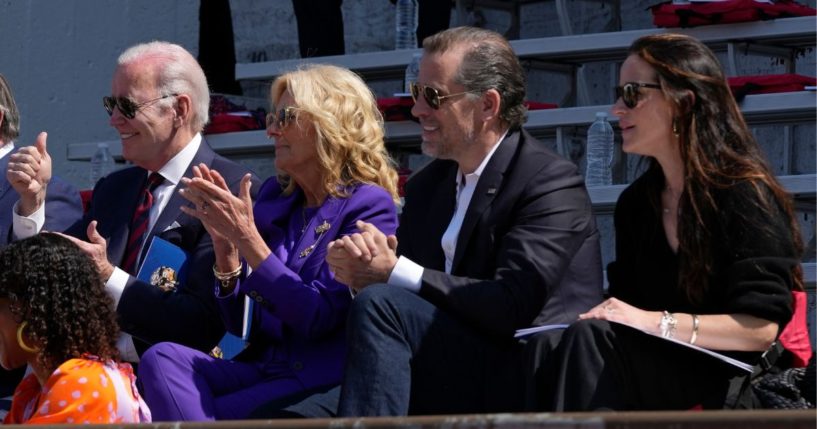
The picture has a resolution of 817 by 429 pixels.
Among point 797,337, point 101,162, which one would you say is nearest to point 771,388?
point 797,337

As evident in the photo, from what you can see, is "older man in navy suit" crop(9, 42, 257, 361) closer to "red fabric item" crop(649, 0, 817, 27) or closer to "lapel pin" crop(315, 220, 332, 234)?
"lapel pin" crop(315, 220, 332, 234)

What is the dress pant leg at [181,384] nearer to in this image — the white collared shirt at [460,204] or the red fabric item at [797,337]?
the white collared shirt at [460,204]

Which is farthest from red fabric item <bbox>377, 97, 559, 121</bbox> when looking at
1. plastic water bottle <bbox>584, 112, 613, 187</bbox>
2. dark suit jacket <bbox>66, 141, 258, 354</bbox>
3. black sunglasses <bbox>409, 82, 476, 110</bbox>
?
black sunglasses <bbox>409, 82, 476, 110</bbox>

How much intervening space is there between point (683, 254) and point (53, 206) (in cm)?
209

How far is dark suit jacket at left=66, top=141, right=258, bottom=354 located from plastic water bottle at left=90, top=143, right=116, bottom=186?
2537 millimetres

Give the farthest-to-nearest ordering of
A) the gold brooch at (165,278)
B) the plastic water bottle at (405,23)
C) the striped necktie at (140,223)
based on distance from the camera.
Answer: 1. the plastic water bottle at (405,23)
2. the striped necktie at (140,223)
3. the gold brooch at (165,278)

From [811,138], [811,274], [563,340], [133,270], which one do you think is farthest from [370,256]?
Result: [811,138]

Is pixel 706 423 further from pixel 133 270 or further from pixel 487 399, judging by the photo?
pixel 133 270

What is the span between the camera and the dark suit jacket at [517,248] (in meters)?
3.23

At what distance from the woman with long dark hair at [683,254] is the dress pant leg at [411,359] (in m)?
0.33

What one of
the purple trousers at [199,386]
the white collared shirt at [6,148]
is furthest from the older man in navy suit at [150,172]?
the white collared shirt at [6,148]

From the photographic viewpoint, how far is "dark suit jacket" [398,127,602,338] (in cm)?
323

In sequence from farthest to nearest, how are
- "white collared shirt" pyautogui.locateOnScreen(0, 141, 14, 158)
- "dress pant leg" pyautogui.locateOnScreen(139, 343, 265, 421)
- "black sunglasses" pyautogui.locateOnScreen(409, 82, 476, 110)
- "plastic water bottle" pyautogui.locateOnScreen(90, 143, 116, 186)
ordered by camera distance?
"plastic water bottle" pyautogui.locateOnScreen(90, 143, 116, 186) < "white collared shirt" pyautogui.locateOnScreen(0, 141, 14, 158) < "black sunglasses" pyautogui.locateOnScreen(409, 82, 476, 110) < "dress pant leg" pyautogui.locateOnScreen(139, 343, 265, 421)

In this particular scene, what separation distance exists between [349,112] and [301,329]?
24.9 inches
